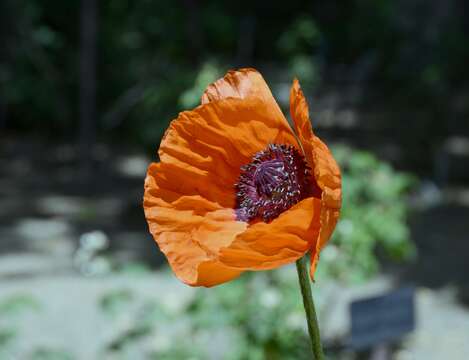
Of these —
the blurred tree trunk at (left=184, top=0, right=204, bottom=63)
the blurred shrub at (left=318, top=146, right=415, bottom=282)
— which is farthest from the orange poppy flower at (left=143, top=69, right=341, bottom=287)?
the blurred tree trunk at (left=184, top=0, right=204, bottom=63)

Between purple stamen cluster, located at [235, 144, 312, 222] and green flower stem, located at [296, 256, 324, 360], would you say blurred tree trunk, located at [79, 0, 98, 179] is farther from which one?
green flower stem, located at [296, 256, 324, 360]

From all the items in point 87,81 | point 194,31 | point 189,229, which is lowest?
point 189,229

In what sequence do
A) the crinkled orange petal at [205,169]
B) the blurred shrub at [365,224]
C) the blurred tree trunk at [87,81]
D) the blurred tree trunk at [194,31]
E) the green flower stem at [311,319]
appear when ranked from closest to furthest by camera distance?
the green flower stem at [311,319] < the crinkled orange petal at [205,169] < the blurred shrub at [365,224] < the blurred tree trunk at [194,31] < the blurred tree trunk at [87,81]

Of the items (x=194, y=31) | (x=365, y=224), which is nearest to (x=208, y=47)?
(x=194, y=31)

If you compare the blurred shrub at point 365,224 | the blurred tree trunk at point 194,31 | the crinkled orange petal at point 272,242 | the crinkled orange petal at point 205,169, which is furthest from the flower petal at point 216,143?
the blurred tree trunk at point 194,31

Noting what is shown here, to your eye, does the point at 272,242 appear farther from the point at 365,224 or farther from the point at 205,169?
the point at 365,224

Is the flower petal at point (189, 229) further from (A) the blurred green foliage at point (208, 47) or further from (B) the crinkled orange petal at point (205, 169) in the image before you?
(A) the blurred green foliage at point (208, 47)

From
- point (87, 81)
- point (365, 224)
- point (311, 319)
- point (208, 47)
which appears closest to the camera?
point (311, 319)
